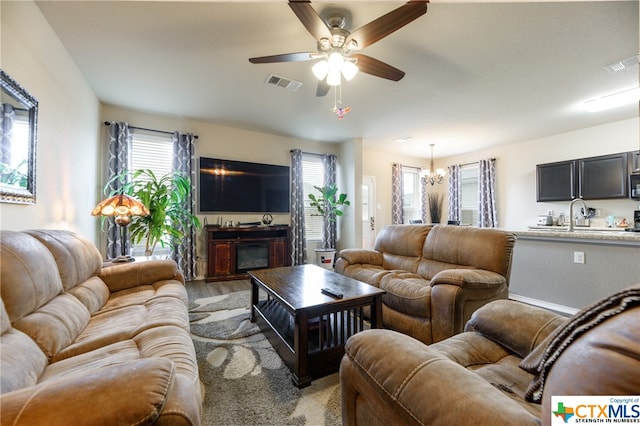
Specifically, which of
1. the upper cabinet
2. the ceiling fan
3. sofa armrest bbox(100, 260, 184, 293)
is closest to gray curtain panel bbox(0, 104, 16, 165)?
sofa armrest bbox(100, 260, 184, 293)

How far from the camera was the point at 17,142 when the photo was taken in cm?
168

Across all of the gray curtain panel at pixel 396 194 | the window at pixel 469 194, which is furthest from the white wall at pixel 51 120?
the window at pixel 469 194

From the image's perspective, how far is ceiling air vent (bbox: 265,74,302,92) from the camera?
3.01 meters

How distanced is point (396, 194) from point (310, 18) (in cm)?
526

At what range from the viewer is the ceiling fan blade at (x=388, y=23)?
1601mm

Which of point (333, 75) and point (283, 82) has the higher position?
point (283, 82)

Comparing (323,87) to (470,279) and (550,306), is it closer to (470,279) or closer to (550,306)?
(470,279)

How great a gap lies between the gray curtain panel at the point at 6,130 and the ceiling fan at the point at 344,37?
161cm

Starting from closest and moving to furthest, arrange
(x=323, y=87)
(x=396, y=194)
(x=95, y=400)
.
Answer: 1. (x=95, y=400)
2. (x=323, y=87)
3. (x=396, y=194)

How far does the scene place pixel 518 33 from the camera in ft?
7.41

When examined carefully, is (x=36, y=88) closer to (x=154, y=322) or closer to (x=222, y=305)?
(x=154, y=322)

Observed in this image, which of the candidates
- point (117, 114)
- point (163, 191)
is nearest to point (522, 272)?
point (163, 191)

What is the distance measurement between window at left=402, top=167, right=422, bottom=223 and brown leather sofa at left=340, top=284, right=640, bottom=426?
6.11 meters

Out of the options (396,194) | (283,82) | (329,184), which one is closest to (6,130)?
(283,82)
